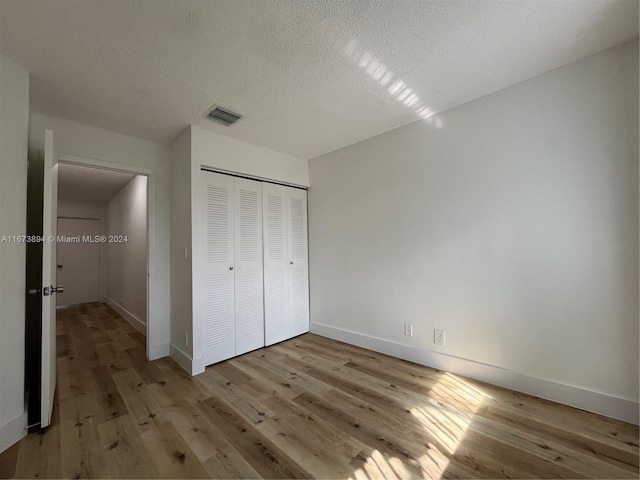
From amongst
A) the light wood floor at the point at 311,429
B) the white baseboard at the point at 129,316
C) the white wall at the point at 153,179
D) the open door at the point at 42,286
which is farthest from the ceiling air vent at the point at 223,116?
the white baseboard at the point at 129,316

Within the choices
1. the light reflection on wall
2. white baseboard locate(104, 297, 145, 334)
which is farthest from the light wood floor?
the light reflection on wall

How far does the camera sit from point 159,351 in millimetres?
2900

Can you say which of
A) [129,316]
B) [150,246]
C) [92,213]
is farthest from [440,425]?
[92,213]

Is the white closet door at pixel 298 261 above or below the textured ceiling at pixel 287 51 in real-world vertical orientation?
below

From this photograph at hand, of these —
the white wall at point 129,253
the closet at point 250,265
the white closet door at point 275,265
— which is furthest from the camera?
the white wall at point 129,253

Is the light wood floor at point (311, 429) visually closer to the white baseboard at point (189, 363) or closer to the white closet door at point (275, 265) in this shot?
the white baseboard at point (189, 363)

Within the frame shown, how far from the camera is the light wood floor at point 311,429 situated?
1.41 m

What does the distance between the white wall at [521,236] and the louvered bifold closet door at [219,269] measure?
1.46 metres

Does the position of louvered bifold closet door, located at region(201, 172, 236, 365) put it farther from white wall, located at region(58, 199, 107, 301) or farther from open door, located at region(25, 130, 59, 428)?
white wall, located at region(58, 199, 107, 301)

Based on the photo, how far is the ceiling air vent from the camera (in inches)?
91.8

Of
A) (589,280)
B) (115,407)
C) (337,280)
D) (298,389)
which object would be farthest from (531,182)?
(115,407)

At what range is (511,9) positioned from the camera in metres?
1.41

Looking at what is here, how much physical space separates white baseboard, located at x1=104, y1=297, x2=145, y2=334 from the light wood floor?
1215 millimetres

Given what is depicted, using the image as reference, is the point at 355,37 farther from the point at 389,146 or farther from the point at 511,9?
the point at 389,146
